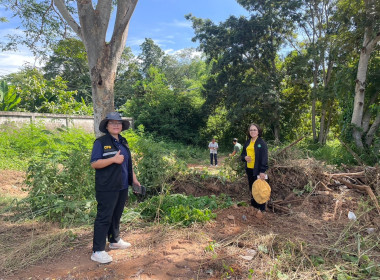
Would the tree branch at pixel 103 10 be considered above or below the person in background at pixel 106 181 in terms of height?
above

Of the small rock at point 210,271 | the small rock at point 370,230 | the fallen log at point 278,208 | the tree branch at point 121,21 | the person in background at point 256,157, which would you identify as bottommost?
the small rock at point 210,271

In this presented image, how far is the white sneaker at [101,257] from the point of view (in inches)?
118

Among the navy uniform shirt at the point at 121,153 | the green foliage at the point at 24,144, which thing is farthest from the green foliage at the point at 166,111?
the navy uniform shirt at the point at 121,153

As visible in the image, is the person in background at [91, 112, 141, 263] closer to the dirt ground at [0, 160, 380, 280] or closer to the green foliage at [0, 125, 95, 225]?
the dirt ground at [0, 160, 380, 280]

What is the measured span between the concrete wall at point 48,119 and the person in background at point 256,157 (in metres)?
9.03

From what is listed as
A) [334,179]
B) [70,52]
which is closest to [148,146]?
[70,52]

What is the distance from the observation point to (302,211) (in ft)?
15.4

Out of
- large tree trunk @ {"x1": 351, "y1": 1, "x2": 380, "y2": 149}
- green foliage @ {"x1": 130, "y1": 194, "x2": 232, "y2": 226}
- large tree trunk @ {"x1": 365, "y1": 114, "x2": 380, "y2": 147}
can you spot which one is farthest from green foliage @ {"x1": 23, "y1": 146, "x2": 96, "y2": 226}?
large tree trunk @ {"x1": 365, "y1": 114, "x2": 380, "y2": 147}

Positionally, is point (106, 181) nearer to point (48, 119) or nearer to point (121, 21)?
point (121, 21)

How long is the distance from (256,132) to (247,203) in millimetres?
1449

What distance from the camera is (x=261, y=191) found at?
4.46 metres

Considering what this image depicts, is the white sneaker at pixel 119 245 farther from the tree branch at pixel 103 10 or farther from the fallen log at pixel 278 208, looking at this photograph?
the tree branch at pixel 103 10

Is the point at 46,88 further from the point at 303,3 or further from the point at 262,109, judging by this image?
the point at 303,3

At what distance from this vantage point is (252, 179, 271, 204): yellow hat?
4.46 metres
